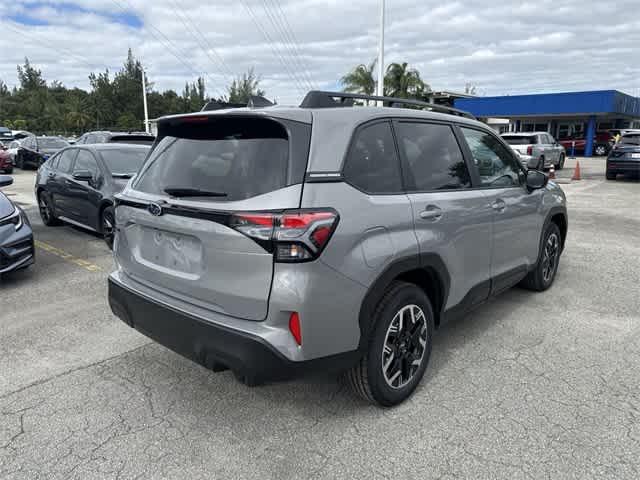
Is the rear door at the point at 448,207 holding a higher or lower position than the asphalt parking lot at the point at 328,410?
higher

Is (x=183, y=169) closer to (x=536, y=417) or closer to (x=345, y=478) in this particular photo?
(x=345, y=478)

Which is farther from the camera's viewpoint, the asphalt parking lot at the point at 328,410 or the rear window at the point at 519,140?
the rear window at the point at 519,140

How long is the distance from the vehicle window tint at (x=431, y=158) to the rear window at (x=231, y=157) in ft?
2.68

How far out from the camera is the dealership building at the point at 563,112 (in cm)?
3353

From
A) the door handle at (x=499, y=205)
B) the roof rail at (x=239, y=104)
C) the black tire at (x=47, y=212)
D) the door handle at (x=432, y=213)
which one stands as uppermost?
the roof rail at (x=239, y=104)

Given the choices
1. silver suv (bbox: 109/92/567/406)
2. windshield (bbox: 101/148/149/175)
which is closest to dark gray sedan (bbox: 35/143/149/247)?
windshield (bbox: 101/148/149/175)

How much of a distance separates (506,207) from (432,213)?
3.83ft

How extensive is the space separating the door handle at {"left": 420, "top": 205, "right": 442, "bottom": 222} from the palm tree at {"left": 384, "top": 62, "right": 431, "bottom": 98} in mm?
34762

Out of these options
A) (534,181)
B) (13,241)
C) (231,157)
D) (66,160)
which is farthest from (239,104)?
(66,160)

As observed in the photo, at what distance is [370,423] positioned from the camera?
9.44 ft

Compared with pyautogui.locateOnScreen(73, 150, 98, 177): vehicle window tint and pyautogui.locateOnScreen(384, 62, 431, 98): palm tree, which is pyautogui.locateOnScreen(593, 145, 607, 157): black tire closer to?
pyautogui.locateOnScreen(384, 62, 431, 98): palm tree

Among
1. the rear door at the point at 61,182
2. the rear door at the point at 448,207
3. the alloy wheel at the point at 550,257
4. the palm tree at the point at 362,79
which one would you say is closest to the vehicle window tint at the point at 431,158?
the rear door at the point at 448,207

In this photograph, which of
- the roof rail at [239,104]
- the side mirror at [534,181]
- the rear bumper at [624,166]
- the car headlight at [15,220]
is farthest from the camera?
the rear bumper at [624,166]

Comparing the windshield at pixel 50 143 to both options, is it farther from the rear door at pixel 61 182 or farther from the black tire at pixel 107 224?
the black tire at pixel 107 224
